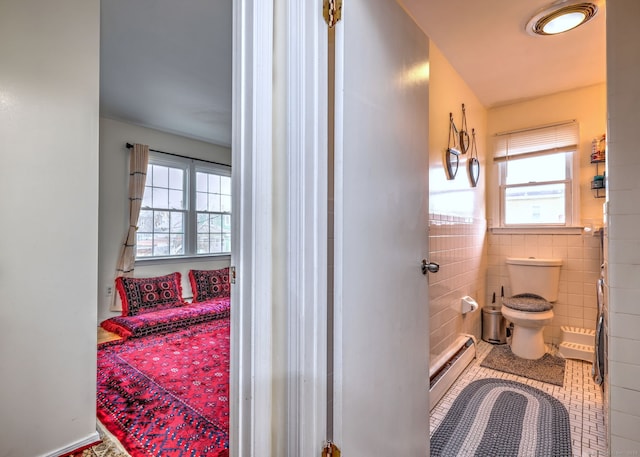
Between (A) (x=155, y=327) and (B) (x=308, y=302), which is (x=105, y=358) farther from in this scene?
(B) (x=308, y=302)

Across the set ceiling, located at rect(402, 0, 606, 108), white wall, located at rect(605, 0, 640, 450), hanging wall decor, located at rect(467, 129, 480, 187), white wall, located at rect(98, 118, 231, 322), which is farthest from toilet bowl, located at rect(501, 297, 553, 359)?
white wall, located at rect(98, 118, 231, 322)

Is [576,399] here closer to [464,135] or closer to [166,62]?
[464,135]

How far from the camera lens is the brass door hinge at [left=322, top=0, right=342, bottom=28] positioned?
3.25ft

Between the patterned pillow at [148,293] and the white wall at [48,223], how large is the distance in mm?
2092

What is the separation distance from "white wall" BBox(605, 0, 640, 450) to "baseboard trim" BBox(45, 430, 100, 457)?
2.41m

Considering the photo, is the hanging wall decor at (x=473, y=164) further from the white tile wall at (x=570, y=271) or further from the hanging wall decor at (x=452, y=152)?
the white tile wall at (x=570, y=271)

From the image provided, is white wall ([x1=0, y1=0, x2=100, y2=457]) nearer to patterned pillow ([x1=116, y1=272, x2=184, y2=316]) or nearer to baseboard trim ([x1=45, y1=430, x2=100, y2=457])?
baseboard trim ([x1=45, y1=430, x2=100, y2=457])

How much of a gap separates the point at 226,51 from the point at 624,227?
2.64 meters

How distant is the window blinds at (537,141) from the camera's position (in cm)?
297

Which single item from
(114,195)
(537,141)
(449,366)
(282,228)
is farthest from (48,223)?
(537,141)

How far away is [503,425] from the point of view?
1807 millimetres

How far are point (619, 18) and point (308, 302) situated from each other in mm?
1668

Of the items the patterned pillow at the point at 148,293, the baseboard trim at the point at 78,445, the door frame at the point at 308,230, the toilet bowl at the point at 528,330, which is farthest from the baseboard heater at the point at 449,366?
the patterned pillow at the point at 148,293

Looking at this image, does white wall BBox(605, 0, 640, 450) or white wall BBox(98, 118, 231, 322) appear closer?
white wall BBox(605, 0, 640, 450)
